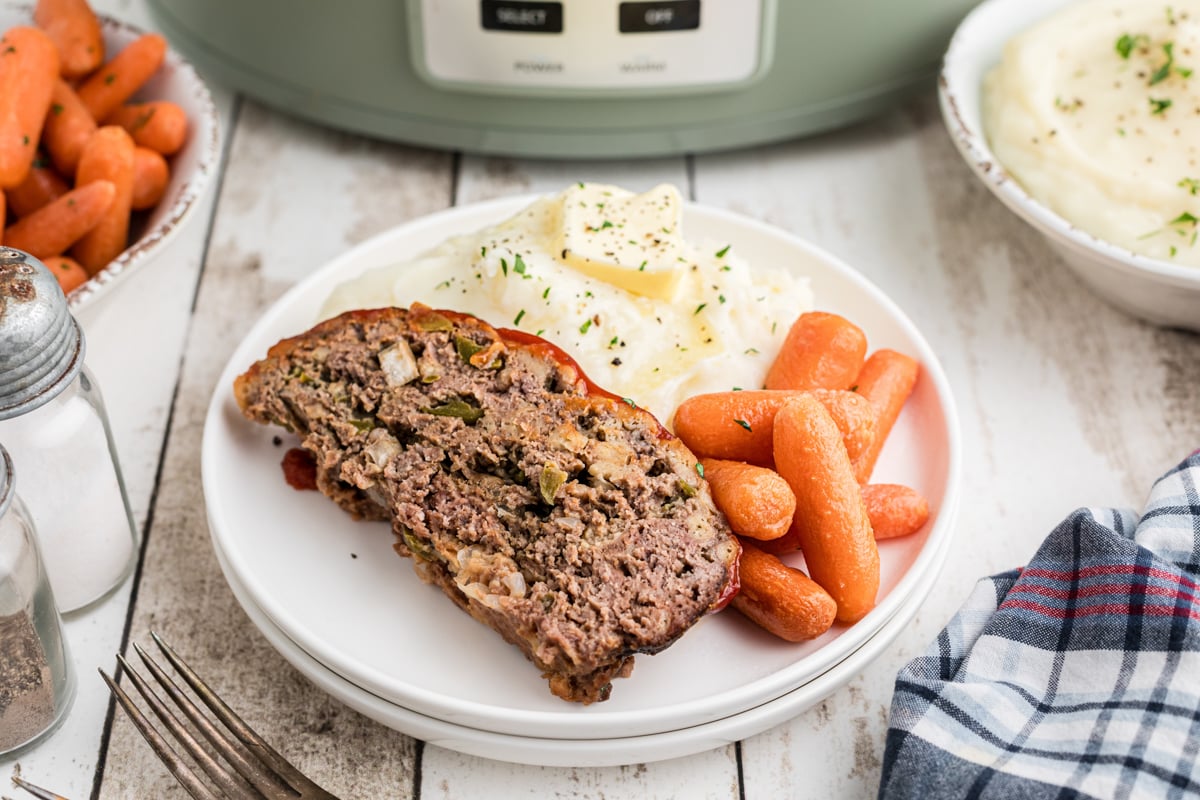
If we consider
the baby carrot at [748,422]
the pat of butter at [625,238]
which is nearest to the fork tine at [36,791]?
the baby carrot at [748,422]

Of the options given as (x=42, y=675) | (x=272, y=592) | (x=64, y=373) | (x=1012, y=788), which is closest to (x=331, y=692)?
(x=272, y=592)

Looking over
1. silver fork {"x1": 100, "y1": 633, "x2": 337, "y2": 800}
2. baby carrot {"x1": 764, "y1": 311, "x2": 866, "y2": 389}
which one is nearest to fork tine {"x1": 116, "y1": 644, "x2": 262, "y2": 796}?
silver fork {"x1": 100, "y1": 633, "x2": 337, "y2": 800}

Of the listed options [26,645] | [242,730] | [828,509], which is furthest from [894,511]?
[26,645]

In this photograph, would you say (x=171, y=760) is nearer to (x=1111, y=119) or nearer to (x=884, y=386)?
(x=884, y=386)

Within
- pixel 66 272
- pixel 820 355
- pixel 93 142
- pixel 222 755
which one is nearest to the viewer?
pixel 222 755

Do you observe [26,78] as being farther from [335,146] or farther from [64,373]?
[64,373]

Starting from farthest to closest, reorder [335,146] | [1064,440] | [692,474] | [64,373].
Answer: [335,146], [1064,440], [692,474], [64,373]
